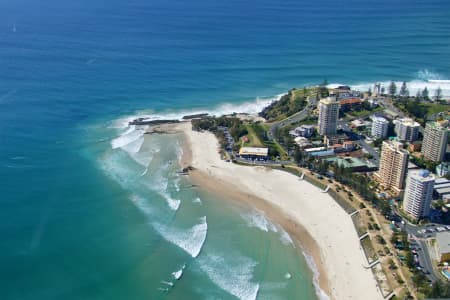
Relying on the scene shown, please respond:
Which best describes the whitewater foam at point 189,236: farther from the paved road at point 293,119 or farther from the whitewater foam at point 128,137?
the paved road at point 293,119

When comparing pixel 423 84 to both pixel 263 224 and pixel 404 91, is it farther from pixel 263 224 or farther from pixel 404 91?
pixel 263 224

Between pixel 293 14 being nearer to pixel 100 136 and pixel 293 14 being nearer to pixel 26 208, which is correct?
pixel 100 136

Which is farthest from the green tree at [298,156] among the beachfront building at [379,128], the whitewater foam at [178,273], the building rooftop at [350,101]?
the whitewater foam at [178,273]

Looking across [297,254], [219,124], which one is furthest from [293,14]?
[297,254]

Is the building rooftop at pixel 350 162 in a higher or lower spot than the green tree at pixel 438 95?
lower

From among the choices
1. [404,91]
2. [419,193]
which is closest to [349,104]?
[404,91]

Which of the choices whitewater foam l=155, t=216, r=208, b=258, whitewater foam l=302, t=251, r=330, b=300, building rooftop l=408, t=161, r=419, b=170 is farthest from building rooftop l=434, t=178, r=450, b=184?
whitewater foam l=155, t=216, r=208, b=258
